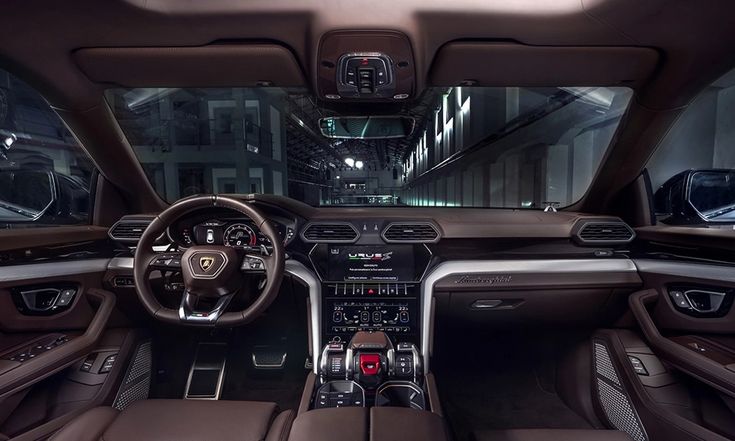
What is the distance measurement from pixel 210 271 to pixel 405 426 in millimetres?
1008

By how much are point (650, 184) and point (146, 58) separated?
10.0 ft

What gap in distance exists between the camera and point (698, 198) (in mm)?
2254

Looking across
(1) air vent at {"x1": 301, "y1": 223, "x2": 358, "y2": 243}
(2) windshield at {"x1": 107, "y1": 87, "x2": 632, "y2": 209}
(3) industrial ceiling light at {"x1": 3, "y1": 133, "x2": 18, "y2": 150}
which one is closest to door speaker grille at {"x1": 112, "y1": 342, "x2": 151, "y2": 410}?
(2) windshield at {"x1": 107, "y1": 87, "x2": 632, "y2": 209}

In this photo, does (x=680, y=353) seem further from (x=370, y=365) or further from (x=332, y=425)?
(x=332, y=425)

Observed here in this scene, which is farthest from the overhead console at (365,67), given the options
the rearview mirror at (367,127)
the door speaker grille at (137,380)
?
the door speaker grille at (137,380)

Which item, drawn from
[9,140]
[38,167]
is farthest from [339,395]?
[9,140]

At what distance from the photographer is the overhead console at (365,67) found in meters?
1.69

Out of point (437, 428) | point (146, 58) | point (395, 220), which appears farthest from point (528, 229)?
point (146, 58)

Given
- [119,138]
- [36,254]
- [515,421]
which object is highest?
[119,138]

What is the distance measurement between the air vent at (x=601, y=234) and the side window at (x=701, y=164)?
1.27 feet

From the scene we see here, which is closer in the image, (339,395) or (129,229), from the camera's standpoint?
(339,395)

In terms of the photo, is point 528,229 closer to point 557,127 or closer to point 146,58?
point 146,58

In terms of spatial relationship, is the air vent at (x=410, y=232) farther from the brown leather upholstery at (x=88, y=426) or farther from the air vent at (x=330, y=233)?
the brown leather upholstery at (x=88, y=426)

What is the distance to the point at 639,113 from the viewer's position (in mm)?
2107
